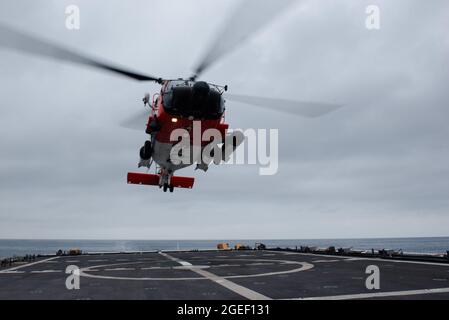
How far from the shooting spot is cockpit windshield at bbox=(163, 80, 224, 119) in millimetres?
18125

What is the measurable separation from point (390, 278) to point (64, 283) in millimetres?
19344

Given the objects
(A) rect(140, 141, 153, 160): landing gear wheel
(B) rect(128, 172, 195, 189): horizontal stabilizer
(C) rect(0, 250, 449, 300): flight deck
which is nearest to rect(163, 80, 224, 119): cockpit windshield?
(A) rect(140, 141, 153, 160): landing gear wheel

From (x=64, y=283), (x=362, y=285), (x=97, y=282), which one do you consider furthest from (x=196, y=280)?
(x=362, y=285)

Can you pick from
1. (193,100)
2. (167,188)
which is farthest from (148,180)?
(193,100)

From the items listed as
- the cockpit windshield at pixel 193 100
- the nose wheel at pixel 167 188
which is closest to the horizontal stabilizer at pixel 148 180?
the nose wheel at pixel 167 188

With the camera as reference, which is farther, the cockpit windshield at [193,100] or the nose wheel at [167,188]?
the nose wheel at [167,188]

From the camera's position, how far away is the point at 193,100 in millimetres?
18391

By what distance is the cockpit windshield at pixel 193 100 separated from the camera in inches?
714

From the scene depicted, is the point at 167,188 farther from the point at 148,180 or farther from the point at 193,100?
Answer: the point at 193,100

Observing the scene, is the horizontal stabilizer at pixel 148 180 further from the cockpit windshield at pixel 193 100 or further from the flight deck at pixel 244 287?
the cockpit windshield at pixel 193 100

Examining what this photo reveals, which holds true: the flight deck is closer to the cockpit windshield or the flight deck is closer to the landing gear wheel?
the landing gear wheel
